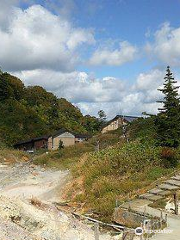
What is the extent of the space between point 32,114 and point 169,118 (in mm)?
50100

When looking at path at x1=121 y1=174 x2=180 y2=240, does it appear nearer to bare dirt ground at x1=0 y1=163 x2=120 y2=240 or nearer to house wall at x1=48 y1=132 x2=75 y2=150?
bare dirt ground at x1=0 y1=163 x2=120 y2=240

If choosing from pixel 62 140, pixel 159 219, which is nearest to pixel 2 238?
pixel 159 219

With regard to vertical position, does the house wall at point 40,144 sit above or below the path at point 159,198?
above

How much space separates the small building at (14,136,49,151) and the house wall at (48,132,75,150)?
2.94 feet

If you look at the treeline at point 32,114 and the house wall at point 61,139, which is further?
the treeline at point 32,114

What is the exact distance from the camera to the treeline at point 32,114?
234 feet

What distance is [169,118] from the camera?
30234mm

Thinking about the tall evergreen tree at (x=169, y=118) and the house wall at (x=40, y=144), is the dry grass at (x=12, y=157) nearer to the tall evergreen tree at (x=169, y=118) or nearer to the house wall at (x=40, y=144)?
the house wall at (x=40, y=144)

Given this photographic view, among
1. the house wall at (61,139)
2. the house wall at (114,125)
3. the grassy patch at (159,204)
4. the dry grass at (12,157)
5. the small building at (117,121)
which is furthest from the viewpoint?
the house wall at (114,125)

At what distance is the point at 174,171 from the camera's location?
2562 cm

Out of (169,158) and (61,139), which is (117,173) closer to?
(169,158)

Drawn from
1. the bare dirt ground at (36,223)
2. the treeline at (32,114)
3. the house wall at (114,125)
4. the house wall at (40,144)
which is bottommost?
the bare dirt ground at (36,223)

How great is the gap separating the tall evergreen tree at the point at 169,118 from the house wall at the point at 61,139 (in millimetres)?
35513

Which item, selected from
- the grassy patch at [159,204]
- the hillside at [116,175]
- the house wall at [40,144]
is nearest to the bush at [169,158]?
the hillside at [116,175]
